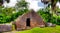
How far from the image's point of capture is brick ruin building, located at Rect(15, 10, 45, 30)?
19214mm

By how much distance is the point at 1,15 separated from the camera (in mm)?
22516

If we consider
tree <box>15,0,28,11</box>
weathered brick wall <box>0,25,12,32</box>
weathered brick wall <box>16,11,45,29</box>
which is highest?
tree <box>15,0,28,11</box>

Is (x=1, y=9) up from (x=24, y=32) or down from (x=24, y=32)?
up

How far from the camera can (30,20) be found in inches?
782

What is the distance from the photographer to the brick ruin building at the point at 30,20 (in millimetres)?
19214

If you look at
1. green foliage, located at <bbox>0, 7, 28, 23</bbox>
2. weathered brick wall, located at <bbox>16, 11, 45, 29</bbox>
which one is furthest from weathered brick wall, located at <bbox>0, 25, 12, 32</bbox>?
green foliage, located at <bbox>0, 7, 28, 23</bbox>

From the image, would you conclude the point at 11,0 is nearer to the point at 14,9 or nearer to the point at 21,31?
the point at 14,9

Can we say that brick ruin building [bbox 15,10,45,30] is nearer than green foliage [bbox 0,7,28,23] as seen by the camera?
Yes

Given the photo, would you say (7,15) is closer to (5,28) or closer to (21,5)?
(21,5)

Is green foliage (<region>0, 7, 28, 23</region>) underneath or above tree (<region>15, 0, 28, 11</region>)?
underneath

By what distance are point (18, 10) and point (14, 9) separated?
1.63 feet

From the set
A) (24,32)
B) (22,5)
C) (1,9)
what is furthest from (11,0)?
(24,32)

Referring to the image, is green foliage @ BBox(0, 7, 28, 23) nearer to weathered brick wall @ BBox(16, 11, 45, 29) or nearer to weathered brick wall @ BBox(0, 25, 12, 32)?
weathered brick wall @ BBox(16, 11, 45, 29)

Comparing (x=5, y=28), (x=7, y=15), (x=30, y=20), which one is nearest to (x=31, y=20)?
(x=30, y=20)
